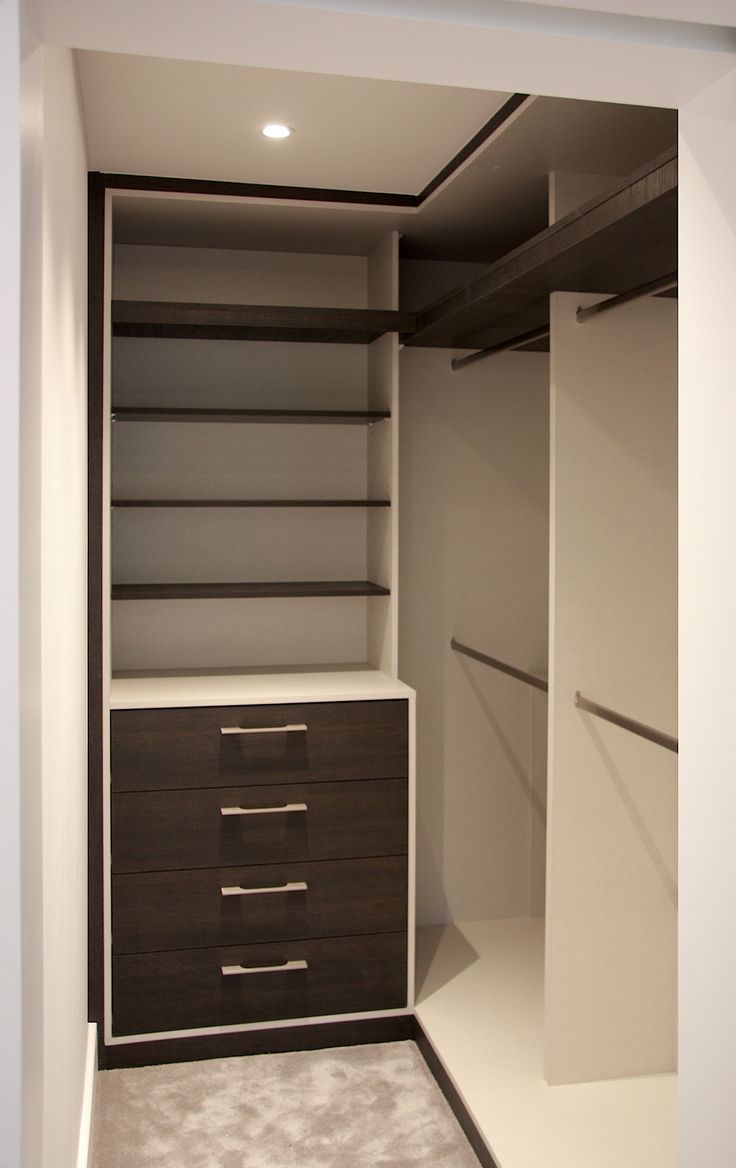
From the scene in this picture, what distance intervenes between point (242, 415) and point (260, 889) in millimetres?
1367

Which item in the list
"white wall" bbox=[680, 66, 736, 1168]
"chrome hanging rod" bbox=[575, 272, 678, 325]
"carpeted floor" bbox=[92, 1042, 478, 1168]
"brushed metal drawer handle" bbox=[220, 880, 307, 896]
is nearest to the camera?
"white wall" bbox=[680, 66, 736, 1168]

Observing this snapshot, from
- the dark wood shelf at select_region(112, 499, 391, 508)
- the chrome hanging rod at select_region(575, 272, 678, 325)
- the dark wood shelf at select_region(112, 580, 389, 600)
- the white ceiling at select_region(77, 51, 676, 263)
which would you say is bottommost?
the dark wood shelf at select_region(112, 580, 389, 600)

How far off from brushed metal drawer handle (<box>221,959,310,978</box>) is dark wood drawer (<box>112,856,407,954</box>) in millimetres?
70

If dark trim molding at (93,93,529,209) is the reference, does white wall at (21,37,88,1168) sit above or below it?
below

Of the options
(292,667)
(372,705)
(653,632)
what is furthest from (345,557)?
(653,632)

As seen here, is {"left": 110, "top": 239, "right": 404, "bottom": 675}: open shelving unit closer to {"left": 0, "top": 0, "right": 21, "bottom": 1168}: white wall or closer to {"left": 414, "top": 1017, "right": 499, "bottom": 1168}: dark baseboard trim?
{"left": 414, "top": 1017, "right": 499, "bottom": 1168}: dark baseboard trim

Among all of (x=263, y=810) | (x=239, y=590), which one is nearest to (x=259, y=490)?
(x=239, y=590)

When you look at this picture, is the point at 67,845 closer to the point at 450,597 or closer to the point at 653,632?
the point at 653,632

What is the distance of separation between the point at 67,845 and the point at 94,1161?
1002 mm

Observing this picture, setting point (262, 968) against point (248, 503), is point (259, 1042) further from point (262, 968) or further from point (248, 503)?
point (248, 503)

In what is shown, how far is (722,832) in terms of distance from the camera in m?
1.31

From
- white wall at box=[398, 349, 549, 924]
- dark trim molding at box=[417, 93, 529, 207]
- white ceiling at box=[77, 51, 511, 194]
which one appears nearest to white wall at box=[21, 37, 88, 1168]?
white ceiling at box=[77, 51, 511, 194]

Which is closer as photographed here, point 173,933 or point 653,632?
point 653,632

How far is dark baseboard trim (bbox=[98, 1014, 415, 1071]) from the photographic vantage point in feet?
9.71
